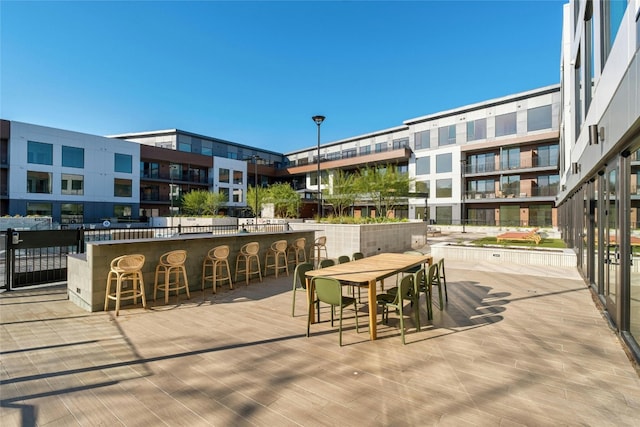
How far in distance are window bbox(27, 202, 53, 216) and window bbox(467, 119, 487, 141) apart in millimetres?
41477

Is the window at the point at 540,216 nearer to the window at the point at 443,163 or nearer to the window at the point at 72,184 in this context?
the window at the point at 443,163

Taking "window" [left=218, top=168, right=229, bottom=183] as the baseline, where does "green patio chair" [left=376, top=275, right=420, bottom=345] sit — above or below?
below

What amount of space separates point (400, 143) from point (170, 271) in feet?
126

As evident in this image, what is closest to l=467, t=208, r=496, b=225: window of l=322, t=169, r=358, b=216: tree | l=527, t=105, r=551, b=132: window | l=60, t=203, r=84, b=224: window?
l=527, t=105, r=551, b=132: window

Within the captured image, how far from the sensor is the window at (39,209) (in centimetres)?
2692

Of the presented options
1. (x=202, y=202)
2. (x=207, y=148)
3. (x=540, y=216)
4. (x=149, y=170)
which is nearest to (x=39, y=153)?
(x=149, y=170)

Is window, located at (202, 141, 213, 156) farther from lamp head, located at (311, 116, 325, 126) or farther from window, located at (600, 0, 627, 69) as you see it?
window, located at (600, 0, 627, 69)

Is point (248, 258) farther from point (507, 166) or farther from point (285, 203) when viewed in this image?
point (507, 166)

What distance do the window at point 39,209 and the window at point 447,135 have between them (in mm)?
39523

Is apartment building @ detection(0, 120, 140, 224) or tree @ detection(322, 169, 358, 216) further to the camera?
apartment building @ detection(0, 120, 140, 224)

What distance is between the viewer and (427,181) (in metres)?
36.4

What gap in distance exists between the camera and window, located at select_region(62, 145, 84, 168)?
94.1 ft

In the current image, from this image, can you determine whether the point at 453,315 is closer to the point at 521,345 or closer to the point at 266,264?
the point at 521,345

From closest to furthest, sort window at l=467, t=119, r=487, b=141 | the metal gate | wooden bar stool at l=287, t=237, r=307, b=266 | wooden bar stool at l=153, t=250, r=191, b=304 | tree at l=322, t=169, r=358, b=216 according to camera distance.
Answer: wooden bar stool at l=153, t=250, r=191, b=304 < the metal gate < wooden bar stool at l=287, t=237, r=307, b=266 < tree at l=322, t=169, r=358, b=216 < window at l=467, t=119, r=487, b=141
